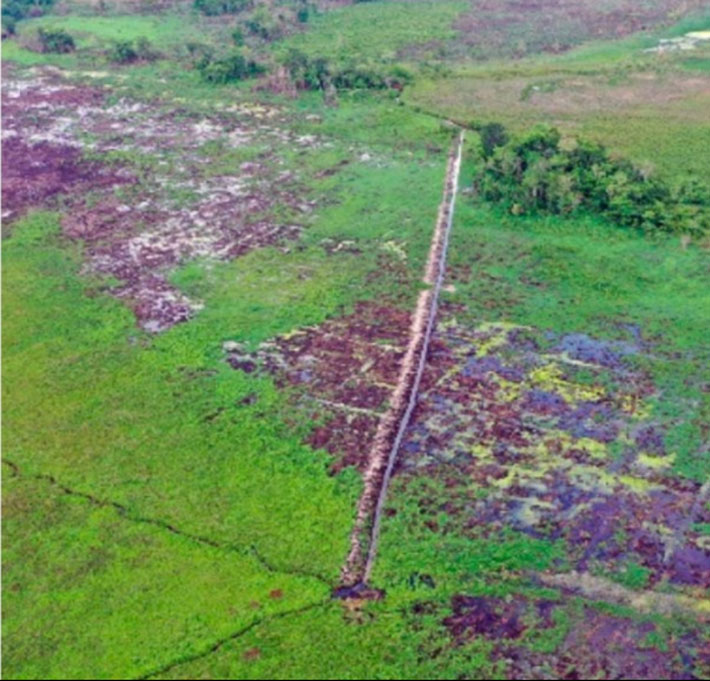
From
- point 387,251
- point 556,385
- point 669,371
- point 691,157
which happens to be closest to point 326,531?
point 556,385

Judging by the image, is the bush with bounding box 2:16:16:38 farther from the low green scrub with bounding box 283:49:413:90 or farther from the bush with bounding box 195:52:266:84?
the low green scrub with bounding box 283:49:413:90

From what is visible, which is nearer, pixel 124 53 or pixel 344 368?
pixel 344 368

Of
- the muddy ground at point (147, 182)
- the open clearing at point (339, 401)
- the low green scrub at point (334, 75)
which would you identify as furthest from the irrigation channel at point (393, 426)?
the low green scrub at point (334, 75)

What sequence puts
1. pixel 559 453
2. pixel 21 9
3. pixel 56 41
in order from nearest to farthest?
pixel 559 453, pixel 56 41, pixel 21 9

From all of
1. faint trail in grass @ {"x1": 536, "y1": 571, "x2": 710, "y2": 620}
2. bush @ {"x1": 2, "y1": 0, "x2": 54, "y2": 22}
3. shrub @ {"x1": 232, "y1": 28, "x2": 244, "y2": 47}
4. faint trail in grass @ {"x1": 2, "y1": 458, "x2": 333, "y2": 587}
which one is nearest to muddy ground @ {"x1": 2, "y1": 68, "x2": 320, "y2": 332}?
faint trail in grass @ {"x1": 2, "y1": 458, "x2": 333, "y2": 587}

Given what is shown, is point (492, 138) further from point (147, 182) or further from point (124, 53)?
point (124, 53)

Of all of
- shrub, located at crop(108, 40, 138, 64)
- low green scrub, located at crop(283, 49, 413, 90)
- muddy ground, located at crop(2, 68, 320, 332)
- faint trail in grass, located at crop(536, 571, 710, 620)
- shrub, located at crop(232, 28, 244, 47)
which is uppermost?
shrub, located at crop(232, 28, 244, 47)

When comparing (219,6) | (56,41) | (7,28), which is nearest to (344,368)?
(56,41)
